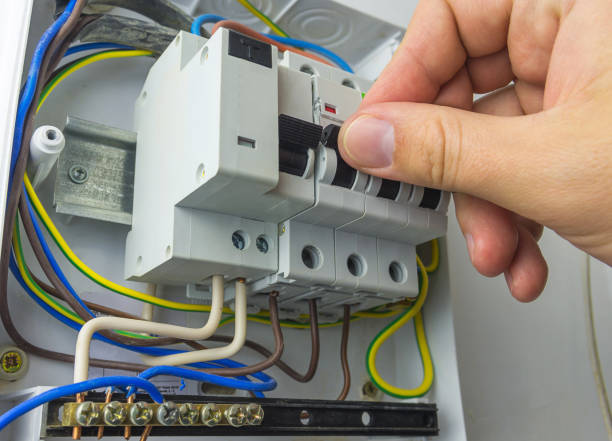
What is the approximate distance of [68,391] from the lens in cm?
51

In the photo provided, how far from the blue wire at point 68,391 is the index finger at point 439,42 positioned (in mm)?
472

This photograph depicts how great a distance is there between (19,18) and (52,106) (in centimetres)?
13

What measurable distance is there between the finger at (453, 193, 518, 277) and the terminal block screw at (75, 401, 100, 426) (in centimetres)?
48

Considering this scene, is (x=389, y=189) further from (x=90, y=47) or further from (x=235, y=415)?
(x=90, y=47)

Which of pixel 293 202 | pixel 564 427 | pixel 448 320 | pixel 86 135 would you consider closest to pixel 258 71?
pixel 293 202

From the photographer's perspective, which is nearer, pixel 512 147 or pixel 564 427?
pixel 512 147

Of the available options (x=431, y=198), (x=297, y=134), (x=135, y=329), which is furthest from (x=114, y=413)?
(x=431, y=198)

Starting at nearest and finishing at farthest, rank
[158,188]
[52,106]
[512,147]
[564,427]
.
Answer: [512,147] < [158,188] < [52,106] < [564,427]

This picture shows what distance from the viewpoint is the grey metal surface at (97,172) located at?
729 millimetres

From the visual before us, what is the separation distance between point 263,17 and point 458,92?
34cm

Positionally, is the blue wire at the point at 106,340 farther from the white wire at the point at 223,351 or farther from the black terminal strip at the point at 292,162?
the black terminal strip at the point at 292,162

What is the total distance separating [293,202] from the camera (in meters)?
0.65

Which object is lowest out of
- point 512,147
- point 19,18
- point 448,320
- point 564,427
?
point 564,427

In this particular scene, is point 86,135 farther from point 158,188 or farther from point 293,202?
point 293,202
